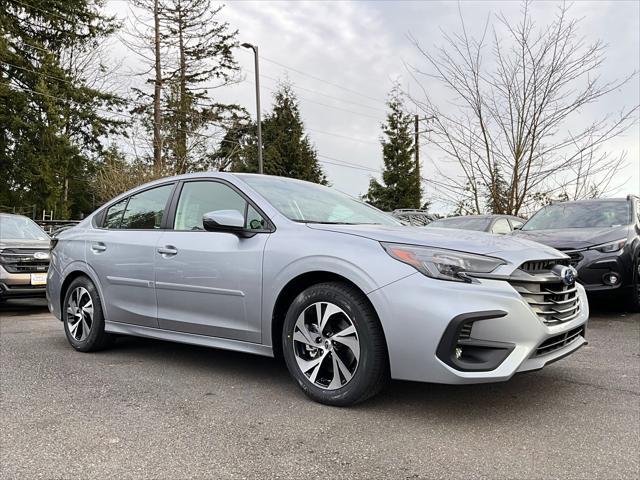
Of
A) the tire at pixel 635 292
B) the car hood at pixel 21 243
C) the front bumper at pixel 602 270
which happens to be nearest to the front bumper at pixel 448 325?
the front bumper at pixel 602 270

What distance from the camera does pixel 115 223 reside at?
16.1 feet

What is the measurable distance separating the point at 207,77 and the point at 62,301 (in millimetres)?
27205

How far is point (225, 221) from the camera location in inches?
143

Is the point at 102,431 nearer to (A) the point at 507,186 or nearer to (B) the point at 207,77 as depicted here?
(A) the point at 507,186

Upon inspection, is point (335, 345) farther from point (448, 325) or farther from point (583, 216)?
point (583, 216)

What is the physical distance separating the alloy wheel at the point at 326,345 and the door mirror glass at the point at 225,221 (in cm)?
76

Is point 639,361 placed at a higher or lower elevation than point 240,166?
lower

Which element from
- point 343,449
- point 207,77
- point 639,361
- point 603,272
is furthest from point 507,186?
point 207,77

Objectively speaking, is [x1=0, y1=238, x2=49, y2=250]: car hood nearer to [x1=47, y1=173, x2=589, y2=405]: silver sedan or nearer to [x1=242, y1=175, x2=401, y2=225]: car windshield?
[x1=47, y1=173, x2=589, y2=405]: silver sedan

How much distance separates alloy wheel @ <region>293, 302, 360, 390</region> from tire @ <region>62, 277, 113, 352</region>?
7.28 ft

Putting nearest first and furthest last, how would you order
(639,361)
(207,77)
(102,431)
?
Answer: (102,431) < (639,361) < (207,77)

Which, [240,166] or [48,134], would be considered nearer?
[48,134]

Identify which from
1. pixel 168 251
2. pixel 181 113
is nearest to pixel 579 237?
pixel 168 251

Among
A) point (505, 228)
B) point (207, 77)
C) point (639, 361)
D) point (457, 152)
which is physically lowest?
point (639, 361)
